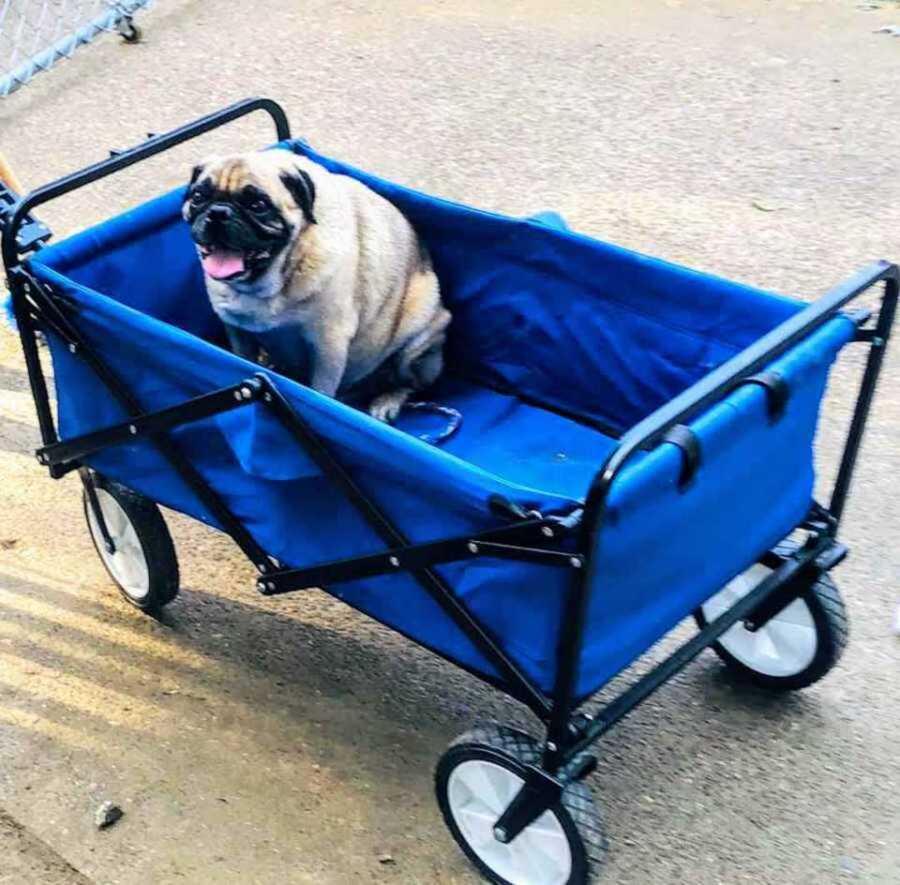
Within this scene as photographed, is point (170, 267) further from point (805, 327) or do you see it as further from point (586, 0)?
point (586, 0)

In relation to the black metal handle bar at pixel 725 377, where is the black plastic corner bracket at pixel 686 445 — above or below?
below

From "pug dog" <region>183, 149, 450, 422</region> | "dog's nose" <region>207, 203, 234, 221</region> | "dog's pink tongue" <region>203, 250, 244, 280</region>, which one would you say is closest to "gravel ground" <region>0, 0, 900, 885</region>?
"pug dog" <region>183, 149, 450, 422</region>

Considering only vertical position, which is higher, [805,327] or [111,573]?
[805,327]

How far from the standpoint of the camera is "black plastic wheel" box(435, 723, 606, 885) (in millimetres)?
2031

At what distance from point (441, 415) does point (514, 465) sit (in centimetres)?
27

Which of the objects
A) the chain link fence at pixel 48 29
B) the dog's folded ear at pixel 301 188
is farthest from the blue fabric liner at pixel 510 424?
the chain link fence at pixel 48 29

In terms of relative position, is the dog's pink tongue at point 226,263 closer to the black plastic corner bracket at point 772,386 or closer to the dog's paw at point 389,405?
the dog's paw at point 389,405

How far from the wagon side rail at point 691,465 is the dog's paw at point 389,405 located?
34.6 inches

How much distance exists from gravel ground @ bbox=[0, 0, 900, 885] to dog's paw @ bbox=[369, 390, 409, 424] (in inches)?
16.6

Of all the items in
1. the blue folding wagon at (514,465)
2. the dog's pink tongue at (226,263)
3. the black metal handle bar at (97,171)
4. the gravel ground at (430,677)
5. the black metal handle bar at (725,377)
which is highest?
the black metal handle bar at (97,171)

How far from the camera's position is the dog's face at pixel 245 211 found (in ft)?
7.80

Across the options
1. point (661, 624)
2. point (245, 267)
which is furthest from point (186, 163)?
point (661, 624)

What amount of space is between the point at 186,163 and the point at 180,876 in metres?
3.06

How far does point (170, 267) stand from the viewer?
2795mm
